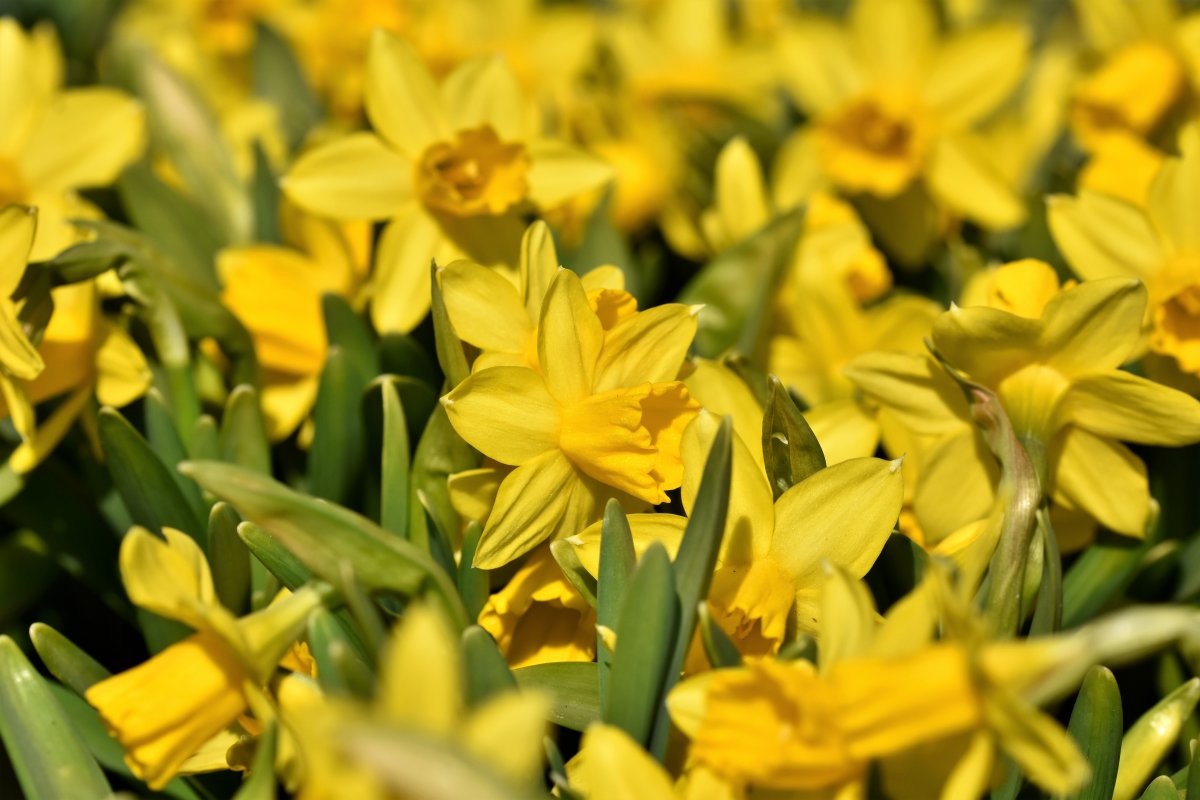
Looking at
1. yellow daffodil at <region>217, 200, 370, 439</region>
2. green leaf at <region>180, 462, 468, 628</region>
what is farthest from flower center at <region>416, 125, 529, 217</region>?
green leaf at <region>180, 462, 468, 628</region>

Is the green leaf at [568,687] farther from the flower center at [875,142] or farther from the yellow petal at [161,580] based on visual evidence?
the flower center at [875,142]

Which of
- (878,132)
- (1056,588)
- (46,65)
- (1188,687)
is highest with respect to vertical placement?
(46,65)

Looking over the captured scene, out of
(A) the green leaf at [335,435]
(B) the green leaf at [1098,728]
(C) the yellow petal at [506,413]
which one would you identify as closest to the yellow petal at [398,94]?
(A) the green leaf at [335,435]

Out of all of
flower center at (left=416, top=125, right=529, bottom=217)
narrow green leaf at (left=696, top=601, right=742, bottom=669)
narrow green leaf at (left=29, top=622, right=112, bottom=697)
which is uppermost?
flower center at (left=416, top=125, right=529, bottom=217)

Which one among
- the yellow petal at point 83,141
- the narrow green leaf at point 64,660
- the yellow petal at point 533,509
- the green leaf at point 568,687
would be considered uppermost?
the yellow petal at point 83,141

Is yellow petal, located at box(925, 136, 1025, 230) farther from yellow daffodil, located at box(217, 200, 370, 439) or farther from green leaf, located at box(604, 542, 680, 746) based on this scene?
green leaf, located at box(604, 542, 680, 746)

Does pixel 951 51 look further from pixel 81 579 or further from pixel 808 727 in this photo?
pixel 81 579

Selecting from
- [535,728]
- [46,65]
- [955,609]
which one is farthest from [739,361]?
[46,65]
